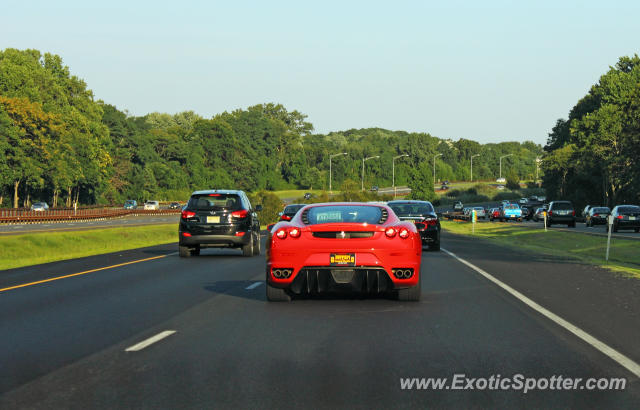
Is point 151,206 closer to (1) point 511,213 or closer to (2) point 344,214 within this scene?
(1) point 511,213

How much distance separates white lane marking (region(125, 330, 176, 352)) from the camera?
871cm

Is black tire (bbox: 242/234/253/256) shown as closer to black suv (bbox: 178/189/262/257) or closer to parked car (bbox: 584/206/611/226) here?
black suv (bbox: 178/189/262/257)

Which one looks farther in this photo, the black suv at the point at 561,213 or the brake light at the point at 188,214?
the black suv at the point at 561,213

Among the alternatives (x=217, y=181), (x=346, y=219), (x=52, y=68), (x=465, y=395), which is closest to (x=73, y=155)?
(x=52, y=68)

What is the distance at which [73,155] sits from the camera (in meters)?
96.6

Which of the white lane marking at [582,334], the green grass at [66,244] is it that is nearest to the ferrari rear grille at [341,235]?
the white lane marking at [582,334]

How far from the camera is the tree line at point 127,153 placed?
89938mm

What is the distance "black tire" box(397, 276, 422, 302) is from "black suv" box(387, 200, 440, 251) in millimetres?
14101

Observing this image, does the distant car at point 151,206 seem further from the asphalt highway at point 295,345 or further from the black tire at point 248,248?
the asphalt highway at point 295,345

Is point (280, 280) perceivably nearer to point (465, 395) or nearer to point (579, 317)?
point (579, 317)

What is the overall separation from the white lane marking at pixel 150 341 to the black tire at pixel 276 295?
9.77 ft

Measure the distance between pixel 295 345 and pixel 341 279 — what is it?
3.31m

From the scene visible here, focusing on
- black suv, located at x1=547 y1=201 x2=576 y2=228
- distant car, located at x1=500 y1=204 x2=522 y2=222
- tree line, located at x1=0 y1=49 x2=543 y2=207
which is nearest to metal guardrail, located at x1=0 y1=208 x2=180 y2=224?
tree line, located at x1=0 y1=49 x2=543 y2=207

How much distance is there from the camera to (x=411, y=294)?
12.8 meters
